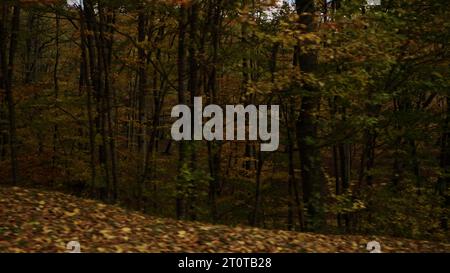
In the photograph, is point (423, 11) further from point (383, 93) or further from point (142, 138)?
point (142, 138)

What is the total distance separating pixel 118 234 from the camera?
25.6ft

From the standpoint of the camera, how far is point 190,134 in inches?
482

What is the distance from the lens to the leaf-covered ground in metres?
7.07

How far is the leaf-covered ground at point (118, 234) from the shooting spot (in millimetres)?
7074

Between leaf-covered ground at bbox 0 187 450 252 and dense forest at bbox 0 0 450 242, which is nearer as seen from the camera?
leaf-covered ground at bbox 0 187 450 252

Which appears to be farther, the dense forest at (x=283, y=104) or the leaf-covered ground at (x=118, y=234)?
the dense forest at (x=283, y=104)

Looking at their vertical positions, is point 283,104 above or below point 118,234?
above

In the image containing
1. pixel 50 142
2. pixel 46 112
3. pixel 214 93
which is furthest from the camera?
pixel 50 142

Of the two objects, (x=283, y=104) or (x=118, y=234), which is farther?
(x=283, y=104)
